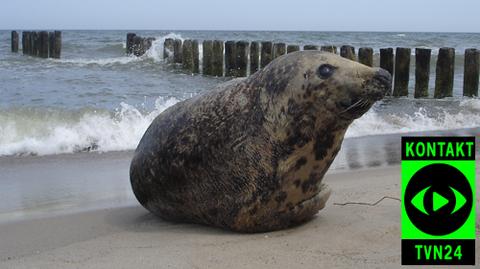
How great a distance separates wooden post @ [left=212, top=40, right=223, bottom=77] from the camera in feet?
61.1

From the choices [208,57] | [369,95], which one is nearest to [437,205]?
[369,95]

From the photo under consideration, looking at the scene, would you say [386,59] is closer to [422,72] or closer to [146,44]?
[422,72]

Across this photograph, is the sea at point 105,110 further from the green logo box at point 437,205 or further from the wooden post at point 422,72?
the green logo box at point 437,205

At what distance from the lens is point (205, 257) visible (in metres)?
3.74

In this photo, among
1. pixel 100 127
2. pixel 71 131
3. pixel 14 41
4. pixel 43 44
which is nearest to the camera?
pixel 71 131

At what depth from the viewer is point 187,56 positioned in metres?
20.3

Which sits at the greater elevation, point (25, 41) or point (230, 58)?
point (230, 58)

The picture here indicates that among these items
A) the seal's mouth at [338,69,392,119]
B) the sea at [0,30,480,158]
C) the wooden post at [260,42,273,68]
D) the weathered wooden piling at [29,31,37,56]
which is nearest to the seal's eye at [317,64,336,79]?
the seal's mouth at [338,69,392,119]

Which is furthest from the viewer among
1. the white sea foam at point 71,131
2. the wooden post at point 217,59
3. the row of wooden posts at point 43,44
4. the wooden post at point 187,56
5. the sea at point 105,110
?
the row of wooden posts at point 43,44

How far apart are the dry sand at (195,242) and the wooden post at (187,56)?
49.6ft

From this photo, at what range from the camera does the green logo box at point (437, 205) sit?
7.77 ft

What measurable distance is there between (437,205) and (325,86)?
1572 millimetres

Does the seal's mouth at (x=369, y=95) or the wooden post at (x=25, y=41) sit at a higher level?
the seal's mouth at (x=369, y=95)

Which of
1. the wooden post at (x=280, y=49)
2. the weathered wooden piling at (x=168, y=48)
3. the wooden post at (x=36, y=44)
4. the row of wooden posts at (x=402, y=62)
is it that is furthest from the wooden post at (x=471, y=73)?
the wooden post at (x=36, y=44)
